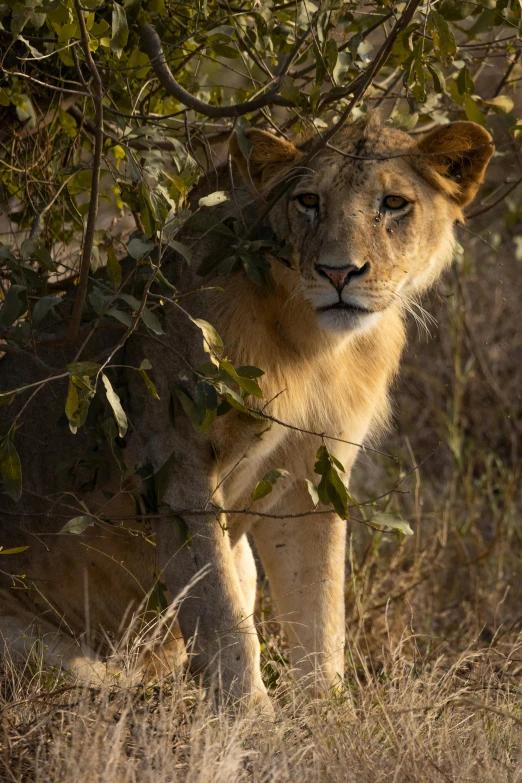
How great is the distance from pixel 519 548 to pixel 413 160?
307 centimetres

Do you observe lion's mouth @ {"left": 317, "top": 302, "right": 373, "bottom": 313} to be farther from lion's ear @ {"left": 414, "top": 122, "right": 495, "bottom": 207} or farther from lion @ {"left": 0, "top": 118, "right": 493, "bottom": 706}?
lion's ear @ {"left": 414, "top": 122, "right": 495, "bottom": 207}

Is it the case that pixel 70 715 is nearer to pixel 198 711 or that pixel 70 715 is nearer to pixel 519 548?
pixel 198 711

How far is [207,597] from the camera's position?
10.8 feet

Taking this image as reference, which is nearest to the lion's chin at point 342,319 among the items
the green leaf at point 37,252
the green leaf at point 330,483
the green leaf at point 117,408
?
the green leaf at point 330,483

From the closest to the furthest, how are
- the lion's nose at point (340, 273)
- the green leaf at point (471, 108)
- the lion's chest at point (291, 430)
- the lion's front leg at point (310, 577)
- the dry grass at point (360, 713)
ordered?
the dry grass at point (360, 713) < the lion's nose at point (340, 273) < the lion's chest at point (291, 430) < the green leaf at point (471, 108) < the lion's front leg at point (310, 577)

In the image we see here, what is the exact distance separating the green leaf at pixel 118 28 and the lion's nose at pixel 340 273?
2.81 feet

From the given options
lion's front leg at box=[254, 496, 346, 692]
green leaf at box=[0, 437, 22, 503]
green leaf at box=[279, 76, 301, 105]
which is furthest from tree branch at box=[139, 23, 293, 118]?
lion's front leg at box=[254, 496, 346, 692]

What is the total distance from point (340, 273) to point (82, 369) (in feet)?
2.76

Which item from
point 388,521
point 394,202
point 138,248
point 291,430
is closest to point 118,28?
point 138,248

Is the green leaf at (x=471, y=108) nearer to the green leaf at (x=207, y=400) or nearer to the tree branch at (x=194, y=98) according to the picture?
the tree branch at (x=194, y=98)

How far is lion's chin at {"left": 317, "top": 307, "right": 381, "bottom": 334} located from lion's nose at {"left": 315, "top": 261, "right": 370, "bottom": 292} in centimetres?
9

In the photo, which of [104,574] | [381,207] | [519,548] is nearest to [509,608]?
[519,548]

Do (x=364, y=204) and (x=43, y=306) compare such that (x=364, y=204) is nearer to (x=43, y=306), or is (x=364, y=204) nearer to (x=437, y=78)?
(x=437, y=78)

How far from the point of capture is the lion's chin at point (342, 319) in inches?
125
